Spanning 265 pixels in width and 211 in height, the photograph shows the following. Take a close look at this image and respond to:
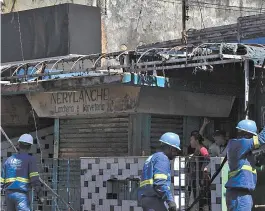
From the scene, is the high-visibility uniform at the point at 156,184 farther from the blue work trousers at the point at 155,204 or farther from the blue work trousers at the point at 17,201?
the blue work trousers at the point at 17,201

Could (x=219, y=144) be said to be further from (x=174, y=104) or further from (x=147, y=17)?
(x=147, y=17)

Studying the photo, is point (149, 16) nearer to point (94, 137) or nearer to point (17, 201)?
point (94, 137)

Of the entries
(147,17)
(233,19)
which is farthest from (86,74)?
(233,19)

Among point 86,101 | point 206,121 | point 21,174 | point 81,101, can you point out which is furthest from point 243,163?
point 81,101

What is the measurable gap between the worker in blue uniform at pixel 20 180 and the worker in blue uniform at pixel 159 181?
2232 millimetres

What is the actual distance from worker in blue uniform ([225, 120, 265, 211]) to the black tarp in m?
7.17

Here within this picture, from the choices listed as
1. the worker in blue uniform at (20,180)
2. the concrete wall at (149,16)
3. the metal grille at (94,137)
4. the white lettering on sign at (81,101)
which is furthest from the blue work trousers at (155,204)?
the concrete wall at (149,16)

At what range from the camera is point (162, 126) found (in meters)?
11.8

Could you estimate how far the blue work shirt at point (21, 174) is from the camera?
932 cm

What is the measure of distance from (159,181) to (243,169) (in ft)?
3.52

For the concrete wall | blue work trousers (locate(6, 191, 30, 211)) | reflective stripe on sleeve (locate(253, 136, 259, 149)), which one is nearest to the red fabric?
reflective stripe on sleeve (locate(253, 136, 259, 149))

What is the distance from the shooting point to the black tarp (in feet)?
47.4

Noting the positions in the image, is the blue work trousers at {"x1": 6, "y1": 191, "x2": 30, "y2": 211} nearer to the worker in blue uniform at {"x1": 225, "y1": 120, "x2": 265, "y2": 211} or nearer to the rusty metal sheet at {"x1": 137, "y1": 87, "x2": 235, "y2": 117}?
the rusty metal sheet at {"x1": 137, "y1": 87, "x2": 235, "y2": 117}

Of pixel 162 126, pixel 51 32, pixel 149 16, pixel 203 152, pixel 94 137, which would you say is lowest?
pixel 203 152
